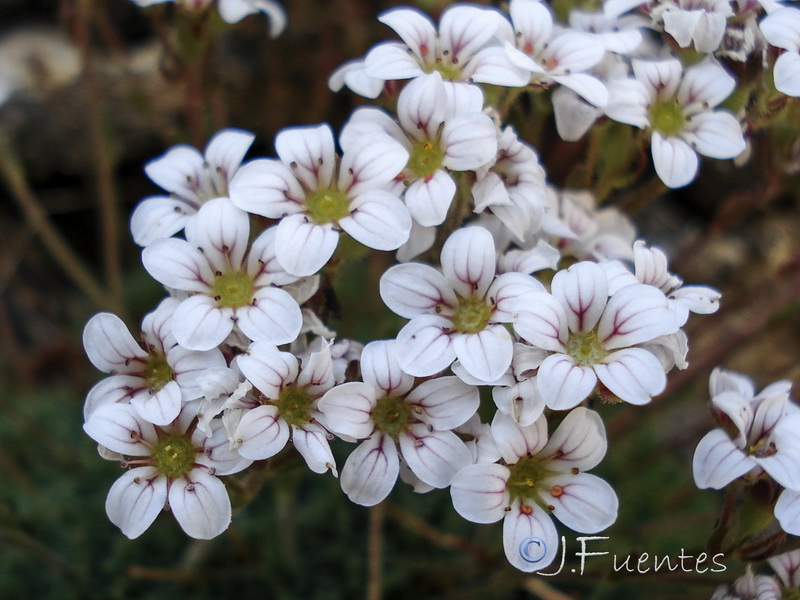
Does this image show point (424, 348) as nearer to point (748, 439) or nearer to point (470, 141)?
point (470, 141)

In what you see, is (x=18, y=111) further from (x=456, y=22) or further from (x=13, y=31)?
(x=456, y=22)

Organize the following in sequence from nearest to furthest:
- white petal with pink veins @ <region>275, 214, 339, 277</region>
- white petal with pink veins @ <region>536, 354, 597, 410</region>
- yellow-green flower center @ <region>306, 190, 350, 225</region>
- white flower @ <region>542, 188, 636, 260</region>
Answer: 1. white petal with pink veins @ <region>536, 354, 597, 410</region>
2. white petal with pink veins @ <region>275, 214, 339, 277</region>
3. yellow-green flower center @ <region>306, 190, 350, 225</region>
4. white flower @ <region>542, 188, 636, 260</region>

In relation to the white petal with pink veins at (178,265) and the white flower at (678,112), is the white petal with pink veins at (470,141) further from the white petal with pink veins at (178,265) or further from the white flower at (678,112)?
the white petal with pink veins at (178,265)

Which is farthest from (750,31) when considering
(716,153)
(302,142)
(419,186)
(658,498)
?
(658,498)

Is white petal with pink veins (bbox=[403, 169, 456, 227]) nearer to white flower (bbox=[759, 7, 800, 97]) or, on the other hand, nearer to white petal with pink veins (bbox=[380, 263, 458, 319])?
white petal with pink veins (bbox=[380, 263, 458, 319])

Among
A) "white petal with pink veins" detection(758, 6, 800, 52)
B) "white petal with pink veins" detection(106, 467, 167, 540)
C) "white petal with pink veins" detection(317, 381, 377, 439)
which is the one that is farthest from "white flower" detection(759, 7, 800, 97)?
"white petal with pink veins" detection(106, 467, 167, 540)

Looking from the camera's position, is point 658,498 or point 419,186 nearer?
point 419,186
